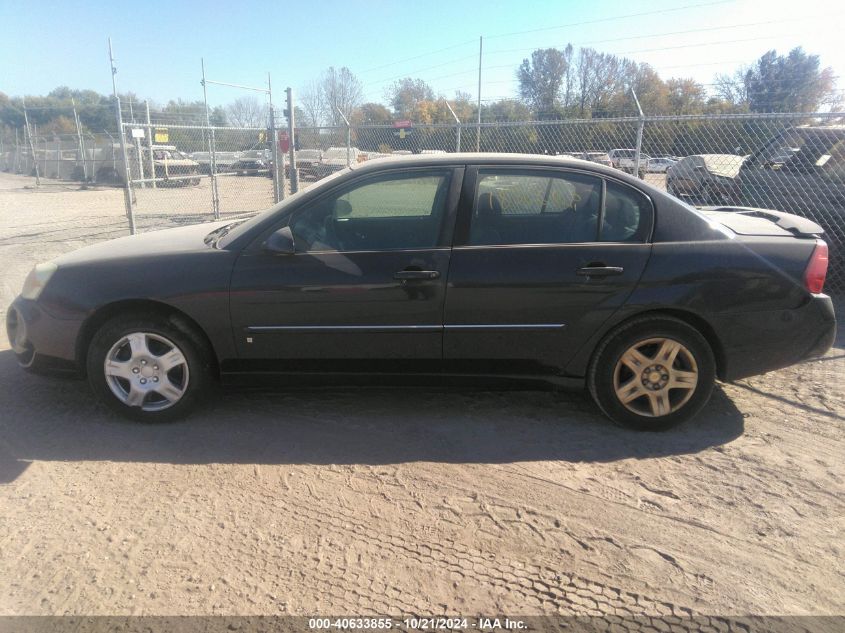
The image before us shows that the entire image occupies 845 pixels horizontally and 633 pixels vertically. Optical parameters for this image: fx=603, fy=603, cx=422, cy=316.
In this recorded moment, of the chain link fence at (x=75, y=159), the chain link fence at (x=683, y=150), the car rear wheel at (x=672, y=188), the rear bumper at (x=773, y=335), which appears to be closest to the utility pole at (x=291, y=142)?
the chain link fence at (x=683, y=150)

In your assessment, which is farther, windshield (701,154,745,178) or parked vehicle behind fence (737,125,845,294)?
windshield (701,154,745,178)

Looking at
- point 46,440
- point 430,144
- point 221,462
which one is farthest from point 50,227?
point 221,462

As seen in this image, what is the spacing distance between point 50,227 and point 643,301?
12.6 m

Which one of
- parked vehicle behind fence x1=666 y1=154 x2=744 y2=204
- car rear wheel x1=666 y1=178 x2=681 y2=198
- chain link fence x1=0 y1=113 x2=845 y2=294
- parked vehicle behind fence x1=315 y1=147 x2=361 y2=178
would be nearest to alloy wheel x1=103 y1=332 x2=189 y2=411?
chain link fence x1=0 y1=113 x2=845 y2=294

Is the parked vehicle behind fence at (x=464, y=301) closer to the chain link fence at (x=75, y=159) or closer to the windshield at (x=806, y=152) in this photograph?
the windshield at (x=806, y=152)

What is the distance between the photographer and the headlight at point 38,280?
3.76 m

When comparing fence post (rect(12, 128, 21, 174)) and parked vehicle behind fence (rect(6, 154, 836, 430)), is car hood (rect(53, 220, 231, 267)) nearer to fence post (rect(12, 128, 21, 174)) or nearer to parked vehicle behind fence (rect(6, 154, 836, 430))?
parked vehicle behind fence (rect(6, 154, 836, 430))

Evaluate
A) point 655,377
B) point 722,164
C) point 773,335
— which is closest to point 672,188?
point 722,164

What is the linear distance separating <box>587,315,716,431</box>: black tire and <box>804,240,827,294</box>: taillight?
716mm

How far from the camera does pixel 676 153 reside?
926 centimetres

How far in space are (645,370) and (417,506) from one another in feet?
5.50

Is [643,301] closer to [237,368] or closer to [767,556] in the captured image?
[767,556]

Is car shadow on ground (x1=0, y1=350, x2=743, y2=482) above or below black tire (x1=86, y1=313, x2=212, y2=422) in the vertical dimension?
below

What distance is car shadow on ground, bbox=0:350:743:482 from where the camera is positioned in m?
3.43
